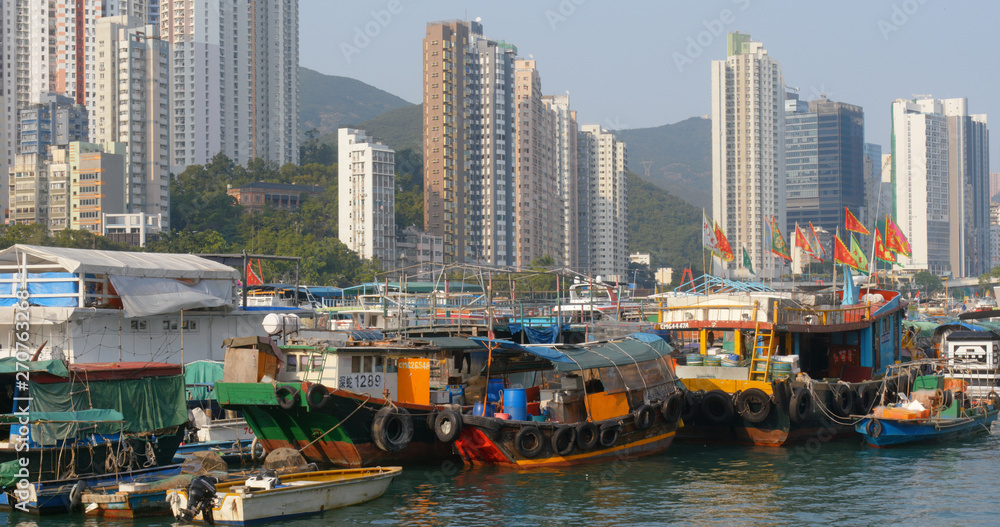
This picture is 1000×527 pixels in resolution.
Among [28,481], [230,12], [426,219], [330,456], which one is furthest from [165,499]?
[230,12]

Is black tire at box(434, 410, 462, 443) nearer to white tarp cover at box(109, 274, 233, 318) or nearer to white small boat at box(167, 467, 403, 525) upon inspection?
white small boat at box(167, 467, 403, 525)

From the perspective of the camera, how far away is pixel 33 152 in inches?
4838

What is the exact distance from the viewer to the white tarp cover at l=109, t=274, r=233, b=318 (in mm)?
A: 27016

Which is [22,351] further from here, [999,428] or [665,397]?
[999,428]

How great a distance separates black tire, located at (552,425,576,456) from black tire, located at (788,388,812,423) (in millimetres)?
6669

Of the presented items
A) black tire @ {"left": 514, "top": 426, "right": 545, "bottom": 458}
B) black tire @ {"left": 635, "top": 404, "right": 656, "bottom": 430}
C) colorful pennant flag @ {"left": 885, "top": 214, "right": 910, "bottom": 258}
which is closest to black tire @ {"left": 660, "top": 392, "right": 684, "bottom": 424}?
black tire @ {"left": 635, "top": 404, "right": 656, "bottom": 430}

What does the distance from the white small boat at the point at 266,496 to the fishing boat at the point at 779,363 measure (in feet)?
35.4

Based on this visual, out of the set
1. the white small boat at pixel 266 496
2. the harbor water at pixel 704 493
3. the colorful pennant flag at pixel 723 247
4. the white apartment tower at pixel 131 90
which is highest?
the white apartment tower at pixel 131 90

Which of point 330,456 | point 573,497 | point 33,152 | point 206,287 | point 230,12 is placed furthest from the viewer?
point 230,12

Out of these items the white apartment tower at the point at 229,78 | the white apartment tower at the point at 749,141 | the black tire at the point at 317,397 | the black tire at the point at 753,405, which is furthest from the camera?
the white apartment tower at the point at 749,141

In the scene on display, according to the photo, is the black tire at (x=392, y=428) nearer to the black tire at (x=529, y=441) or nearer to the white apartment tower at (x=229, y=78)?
the black tire at (x=529, y=441)

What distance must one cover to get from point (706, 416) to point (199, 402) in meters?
12.9

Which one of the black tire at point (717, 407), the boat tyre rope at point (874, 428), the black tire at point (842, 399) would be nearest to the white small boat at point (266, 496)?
the black tire at point (717, 407)

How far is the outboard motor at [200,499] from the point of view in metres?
Result: 18.0
